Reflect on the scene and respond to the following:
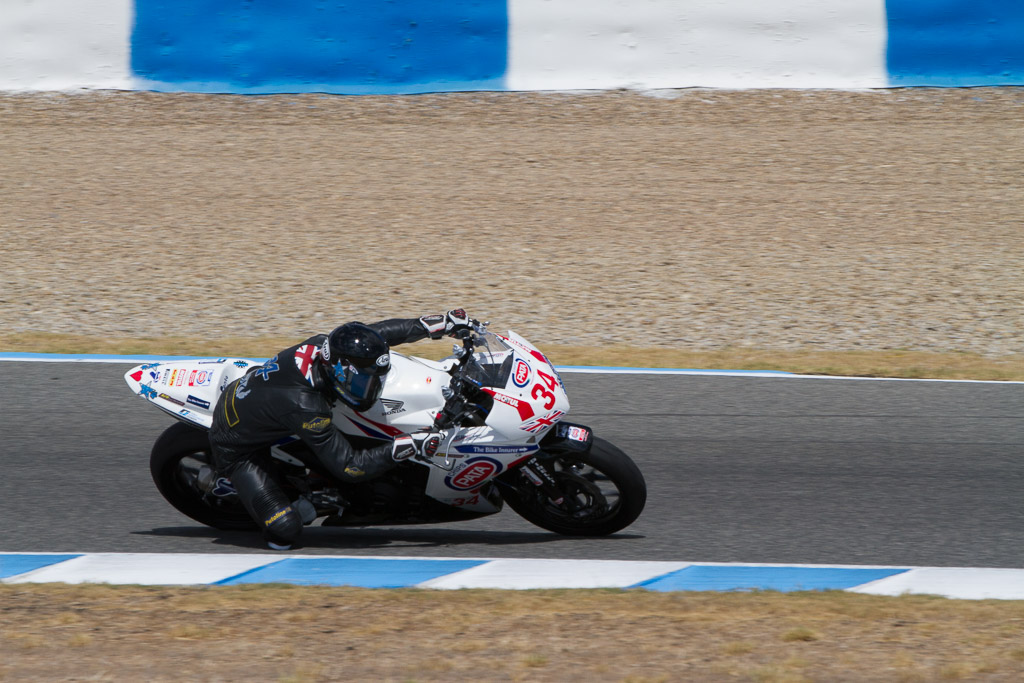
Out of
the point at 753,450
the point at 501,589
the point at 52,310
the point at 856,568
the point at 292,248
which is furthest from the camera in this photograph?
the point at 292,248

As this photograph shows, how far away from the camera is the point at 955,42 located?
565 inches

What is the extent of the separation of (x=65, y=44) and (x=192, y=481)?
10.8 m

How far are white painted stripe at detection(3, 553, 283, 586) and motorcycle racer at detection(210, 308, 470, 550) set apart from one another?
24cm

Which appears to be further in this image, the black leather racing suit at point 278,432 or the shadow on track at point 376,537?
the shadow on track at point 376,537

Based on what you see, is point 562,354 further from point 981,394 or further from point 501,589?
point 501,589

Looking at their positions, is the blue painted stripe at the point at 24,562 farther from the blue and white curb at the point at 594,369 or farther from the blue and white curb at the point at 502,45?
the blue and white curb at the point at 502,45

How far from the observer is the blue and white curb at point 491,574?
5.09 metres

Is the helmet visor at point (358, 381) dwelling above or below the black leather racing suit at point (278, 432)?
above

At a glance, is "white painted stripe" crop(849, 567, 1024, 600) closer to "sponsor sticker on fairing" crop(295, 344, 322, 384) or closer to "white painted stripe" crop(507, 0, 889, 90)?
"sponsor sticker on fairing" crop(295, 344, 322, 384)

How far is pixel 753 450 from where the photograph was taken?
6.99 metres

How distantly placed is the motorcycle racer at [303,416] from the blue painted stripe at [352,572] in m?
0.21

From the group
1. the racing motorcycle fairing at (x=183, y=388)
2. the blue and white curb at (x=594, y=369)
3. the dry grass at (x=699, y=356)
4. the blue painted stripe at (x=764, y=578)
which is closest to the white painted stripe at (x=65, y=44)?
the dry grass at (x=699, y=356)

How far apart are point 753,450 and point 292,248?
616 centimetres

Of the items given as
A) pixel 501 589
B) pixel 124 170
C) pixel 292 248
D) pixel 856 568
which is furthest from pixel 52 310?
pixel 856 568
